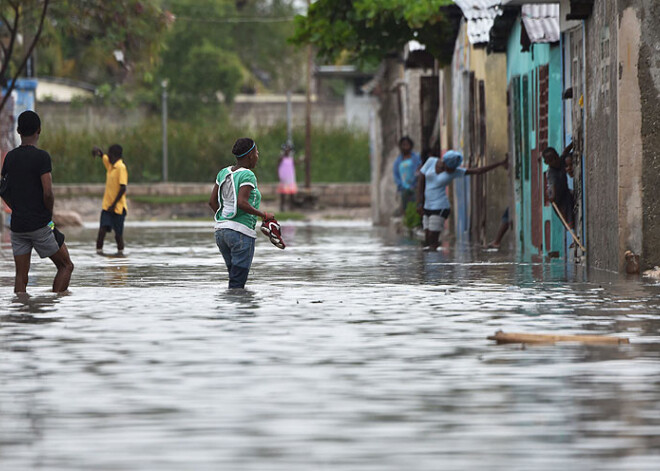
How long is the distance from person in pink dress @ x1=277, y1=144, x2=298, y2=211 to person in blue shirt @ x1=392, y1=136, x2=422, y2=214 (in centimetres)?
1612

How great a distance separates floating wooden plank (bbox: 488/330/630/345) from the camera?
10391 mm

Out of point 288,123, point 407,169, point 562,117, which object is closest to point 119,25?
point 407,169

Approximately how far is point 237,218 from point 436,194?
963 centimetres

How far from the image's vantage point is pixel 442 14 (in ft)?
97.5

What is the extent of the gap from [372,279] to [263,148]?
39.6 metres

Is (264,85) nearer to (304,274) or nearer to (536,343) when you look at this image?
(304,274)

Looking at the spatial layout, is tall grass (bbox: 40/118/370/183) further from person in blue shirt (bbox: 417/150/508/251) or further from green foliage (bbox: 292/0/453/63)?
person in blue shirt (bbox: 417/150/508/251)

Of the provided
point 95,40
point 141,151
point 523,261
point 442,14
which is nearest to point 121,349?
point 523,261

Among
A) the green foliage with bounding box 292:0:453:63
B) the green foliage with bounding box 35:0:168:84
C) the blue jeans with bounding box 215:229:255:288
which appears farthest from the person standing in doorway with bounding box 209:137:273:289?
the green foliage with bounding box 35:0:168:84

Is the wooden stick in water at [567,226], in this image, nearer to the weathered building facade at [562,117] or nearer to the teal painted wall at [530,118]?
the weathered building facade at [562,117]

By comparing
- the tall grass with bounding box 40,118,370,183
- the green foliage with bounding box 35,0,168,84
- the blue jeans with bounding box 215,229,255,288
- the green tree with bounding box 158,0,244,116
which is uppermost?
the green tree with bounding box 158,0,244,116

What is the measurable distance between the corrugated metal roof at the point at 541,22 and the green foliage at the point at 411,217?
873 centimetres

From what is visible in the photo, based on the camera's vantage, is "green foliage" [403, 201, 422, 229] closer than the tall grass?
Yes

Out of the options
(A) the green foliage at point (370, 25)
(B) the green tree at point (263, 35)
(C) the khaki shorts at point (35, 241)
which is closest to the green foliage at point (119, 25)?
(A) the green foliage at point (370, 25)
